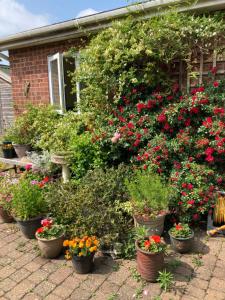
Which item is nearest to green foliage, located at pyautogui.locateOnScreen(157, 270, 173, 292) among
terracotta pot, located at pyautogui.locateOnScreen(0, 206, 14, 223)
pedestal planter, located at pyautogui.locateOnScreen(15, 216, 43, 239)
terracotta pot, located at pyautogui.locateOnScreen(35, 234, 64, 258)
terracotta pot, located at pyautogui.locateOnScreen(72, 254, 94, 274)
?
terracotta pot, located at pyautogui.locateOnScreen(72, 254, 94, 274)

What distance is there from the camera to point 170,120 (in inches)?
146

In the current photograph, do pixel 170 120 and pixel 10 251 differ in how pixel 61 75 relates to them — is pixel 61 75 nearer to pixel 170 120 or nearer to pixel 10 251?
pixel 170 120

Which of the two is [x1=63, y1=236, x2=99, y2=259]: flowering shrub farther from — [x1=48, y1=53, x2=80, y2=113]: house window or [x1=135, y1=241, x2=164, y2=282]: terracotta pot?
[x1=48, y1=53, x2=80, y2=113]: house window

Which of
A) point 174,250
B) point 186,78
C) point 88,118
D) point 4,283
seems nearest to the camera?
point 4,283

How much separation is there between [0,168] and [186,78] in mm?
4497

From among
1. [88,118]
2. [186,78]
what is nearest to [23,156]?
[88,118]

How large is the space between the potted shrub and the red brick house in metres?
3.29

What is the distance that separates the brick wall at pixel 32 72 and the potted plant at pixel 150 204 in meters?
3.96

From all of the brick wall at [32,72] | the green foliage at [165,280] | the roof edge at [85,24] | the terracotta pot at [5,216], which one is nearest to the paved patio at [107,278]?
the green foliage at [165,280]

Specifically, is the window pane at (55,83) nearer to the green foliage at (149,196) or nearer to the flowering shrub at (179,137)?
the flowering shrub at (179,137)

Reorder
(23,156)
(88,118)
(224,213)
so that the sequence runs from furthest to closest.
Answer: (23,156)
(88,118)
(224,213)

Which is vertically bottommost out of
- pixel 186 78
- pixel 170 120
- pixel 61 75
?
pixel 170 120

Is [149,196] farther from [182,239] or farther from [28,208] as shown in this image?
[28,208]

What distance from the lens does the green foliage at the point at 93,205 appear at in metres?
3.05
